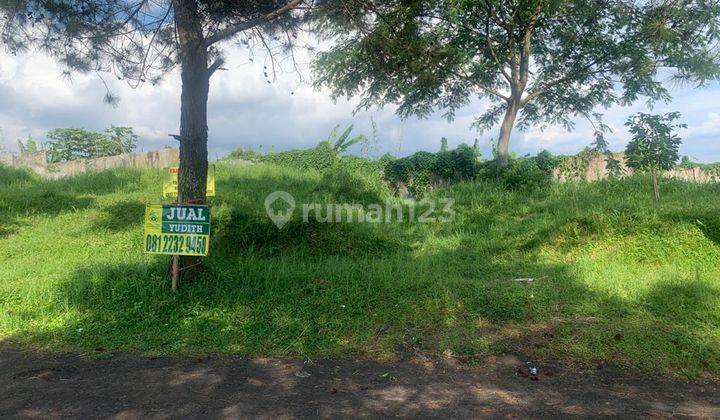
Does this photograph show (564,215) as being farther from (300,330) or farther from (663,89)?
(663,89)

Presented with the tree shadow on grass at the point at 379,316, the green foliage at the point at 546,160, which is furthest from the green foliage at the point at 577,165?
the tree shadow on grass at the point at 379,316

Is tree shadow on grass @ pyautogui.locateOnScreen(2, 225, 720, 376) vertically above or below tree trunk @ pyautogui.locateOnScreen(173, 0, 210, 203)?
below

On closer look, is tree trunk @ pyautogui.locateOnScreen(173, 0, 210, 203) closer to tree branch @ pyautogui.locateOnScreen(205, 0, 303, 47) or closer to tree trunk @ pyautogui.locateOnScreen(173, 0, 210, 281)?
tree trunk @ pyautogui.locateOnScreen(173, 0, 210, 281)

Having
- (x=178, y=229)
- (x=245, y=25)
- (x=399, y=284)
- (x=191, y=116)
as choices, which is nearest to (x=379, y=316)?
(x=399, y=284)

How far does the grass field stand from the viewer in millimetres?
4566

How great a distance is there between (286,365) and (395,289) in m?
1.93

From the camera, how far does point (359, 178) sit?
13242 mm

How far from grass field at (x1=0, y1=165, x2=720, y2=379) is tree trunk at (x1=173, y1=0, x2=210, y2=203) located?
114 cm

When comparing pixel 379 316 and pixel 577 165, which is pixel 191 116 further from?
pixel 577 165

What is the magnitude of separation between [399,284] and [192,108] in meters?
3.20

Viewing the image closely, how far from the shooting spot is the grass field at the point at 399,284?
457 centimetres

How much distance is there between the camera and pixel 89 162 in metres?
15.5

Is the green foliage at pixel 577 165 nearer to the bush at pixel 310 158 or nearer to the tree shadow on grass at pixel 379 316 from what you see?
the bush at pixel 310 158

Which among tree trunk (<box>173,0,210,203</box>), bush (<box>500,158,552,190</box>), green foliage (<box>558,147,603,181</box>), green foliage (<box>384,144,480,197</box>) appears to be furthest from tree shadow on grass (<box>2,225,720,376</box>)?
green foliage (<box>384,144,480,197</box>)
